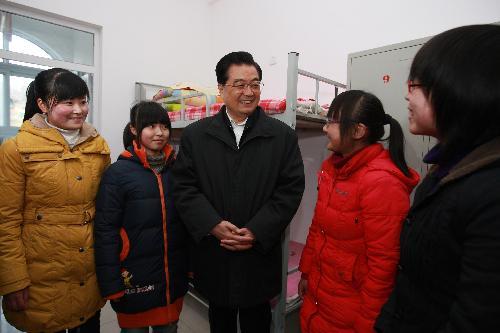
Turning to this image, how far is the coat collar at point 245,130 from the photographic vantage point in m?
1.23

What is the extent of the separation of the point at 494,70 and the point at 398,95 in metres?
0.92

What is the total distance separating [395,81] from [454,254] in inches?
42.5

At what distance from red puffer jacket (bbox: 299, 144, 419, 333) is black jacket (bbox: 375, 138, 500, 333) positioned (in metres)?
0.16

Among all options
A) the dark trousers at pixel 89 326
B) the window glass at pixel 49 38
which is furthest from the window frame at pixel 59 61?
the dark trousers at pixel 89 326

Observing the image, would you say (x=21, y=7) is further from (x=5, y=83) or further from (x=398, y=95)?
(x=398, y=95)

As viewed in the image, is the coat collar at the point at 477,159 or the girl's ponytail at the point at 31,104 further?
the girl's ponytail at the point at 31,104

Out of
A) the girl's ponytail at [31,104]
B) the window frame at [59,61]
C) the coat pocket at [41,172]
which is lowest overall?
the coat pocket at [41,172]

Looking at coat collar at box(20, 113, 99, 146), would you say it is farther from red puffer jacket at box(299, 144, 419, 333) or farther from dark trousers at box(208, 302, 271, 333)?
red puffer jacket at box(299, 144, 419, 333)

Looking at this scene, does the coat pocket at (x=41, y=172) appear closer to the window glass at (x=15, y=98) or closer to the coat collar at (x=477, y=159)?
the coat collar at (x=477, y=159)

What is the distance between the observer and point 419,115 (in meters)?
0.71

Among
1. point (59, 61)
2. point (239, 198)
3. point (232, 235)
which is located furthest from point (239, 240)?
point (59, 61)

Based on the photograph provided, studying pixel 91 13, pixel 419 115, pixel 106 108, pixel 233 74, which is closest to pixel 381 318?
pixel 419 115

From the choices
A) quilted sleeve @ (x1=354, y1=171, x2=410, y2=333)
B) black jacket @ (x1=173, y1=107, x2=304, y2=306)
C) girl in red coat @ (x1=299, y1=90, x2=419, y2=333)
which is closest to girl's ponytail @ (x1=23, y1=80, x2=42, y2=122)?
black jacket @ (x1=173, y1=107, x2=304, y2=306)

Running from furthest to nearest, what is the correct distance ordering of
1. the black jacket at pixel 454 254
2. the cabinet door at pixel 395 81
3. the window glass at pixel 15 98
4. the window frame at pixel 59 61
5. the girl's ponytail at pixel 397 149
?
the window glass at pixel 15 98 → the window frame at pixel 59 61 → the cabinet door at pixel 395 81 → the girl's ponytail at pixel 397 149 → the black jacket at pixel 454 254
